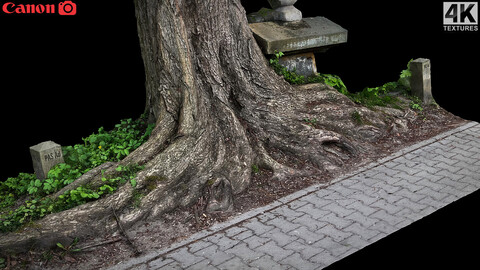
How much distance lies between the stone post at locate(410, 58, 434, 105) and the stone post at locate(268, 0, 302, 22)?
2662mm

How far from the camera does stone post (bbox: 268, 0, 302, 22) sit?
1017 centimetres

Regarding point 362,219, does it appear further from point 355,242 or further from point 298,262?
point 298,262

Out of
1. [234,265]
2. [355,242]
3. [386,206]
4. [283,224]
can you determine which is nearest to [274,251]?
[234,265]

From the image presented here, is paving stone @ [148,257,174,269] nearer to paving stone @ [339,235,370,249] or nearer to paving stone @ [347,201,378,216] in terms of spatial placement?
paving stone @ [339,235,370,249]

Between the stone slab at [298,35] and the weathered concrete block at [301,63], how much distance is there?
189mm

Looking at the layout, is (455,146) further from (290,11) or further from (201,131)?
(201,131)

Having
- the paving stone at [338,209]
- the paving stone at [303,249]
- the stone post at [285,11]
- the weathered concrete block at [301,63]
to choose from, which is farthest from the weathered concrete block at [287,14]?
the paving stone at [303,249]

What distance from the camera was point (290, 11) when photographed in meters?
10.2

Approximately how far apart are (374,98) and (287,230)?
460 cm

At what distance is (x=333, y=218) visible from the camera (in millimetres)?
7297

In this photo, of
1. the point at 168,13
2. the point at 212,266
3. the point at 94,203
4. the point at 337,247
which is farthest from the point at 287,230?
the point at 168,13

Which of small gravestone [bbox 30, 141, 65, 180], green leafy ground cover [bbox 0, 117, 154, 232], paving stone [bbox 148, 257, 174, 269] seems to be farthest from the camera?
small gravestone [bbox 30, 141, 65, 180]

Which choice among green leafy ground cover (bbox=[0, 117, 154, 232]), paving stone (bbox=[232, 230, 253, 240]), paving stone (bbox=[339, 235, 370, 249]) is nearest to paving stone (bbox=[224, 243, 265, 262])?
paving stone (bbox=[232, 230, 253, 240])

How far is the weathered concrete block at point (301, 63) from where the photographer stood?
10156 mm
